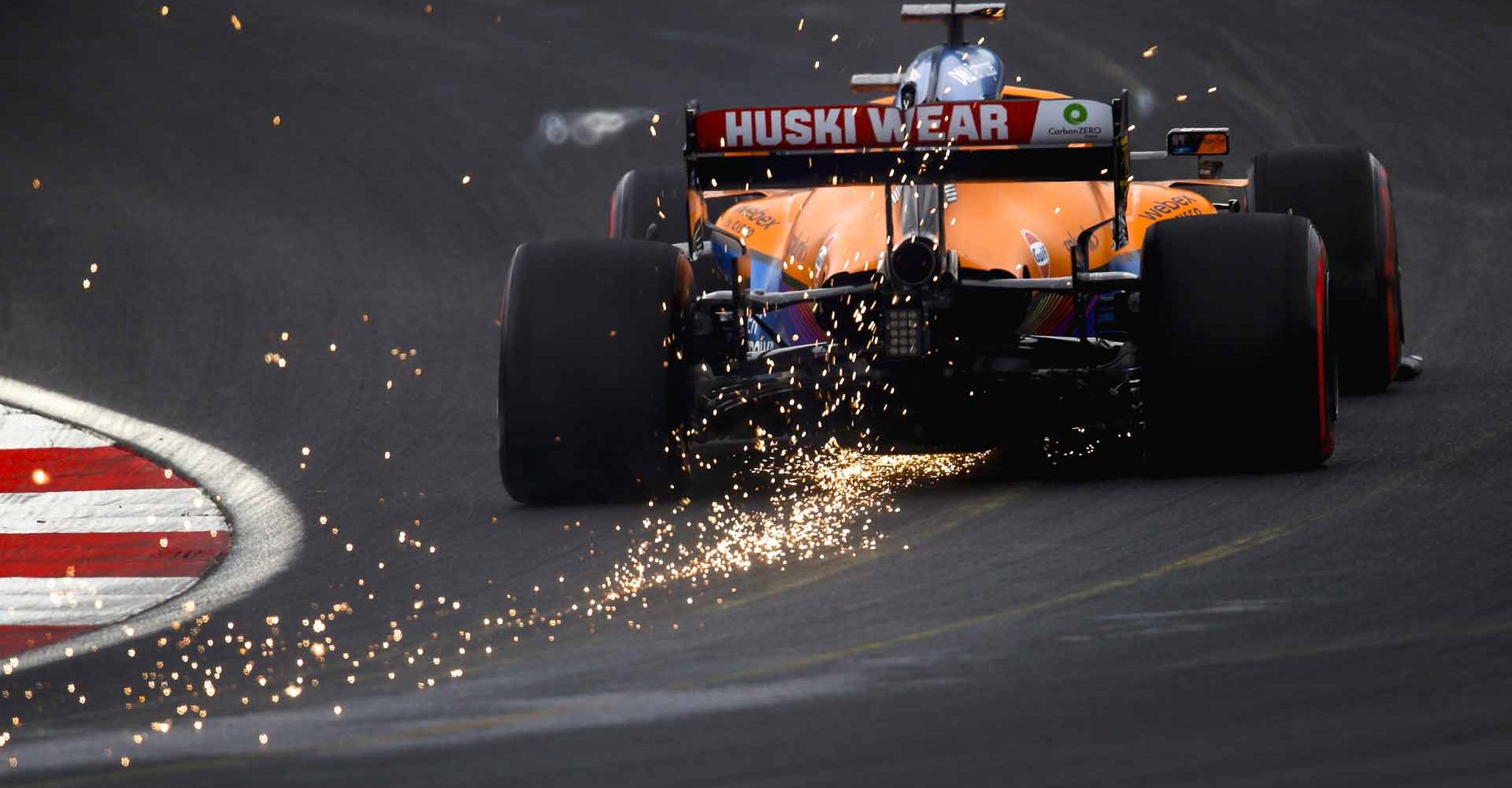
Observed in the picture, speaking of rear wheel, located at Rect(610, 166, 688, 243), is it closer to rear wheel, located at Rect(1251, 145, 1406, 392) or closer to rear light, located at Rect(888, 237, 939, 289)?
rear wheel, located at Rect(1251, 145, 1406, 392)

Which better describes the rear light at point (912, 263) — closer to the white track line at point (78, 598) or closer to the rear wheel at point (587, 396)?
the rear wheel at point (587, 396)

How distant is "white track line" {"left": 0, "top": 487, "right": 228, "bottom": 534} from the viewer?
24.7ft

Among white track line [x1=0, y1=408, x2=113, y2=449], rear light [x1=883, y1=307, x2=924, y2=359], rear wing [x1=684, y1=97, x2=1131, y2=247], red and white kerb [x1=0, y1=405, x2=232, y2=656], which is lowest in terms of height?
red and white kerb [x1=0, y1=405, x2=232, y2=656]

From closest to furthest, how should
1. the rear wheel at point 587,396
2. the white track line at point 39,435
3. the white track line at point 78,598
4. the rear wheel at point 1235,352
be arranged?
the white track line at point 78,598
the rear wheel at point 1235,352
the rear wheel at point 587,396
the white track line at point 39,435

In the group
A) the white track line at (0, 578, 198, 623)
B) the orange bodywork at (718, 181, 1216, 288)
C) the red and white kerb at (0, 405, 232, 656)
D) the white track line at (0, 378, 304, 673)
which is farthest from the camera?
the orange bodywork at (718, 181, 1216, 288)

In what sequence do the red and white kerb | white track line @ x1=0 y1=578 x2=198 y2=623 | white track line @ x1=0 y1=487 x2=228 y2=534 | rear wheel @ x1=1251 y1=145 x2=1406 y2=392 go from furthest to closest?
1. rear wheel @ x1=1251 y1=145 x2=1406 y2=392
2. white track line @ x1=0 y1=487 x2=228 y2=534
3. the red and white kerb
4. white track line @ x1=0 y1=578 x2=198 y2=623

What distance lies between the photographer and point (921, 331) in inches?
291

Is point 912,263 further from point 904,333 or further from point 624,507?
point 624,507

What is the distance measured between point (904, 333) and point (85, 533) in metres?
2.75

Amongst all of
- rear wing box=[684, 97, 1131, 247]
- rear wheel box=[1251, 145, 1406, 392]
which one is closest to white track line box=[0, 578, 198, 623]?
rear wing box=[684, 97, 1131, 247]

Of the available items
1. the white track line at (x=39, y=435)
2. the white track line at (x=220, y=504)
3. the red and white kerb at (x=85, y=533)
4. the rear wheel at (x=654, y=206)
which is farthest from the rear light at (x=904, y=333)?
the white track line at (x=39, y=435)

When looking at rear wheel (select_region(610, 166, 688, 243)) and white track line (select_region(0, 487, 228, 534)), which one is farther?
rear wheel (select_region(610, 166, 688, 243))

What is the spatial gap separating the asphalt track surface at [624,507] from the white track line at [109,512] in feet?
1.22

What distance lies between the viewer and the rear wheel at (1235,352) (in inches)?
281
